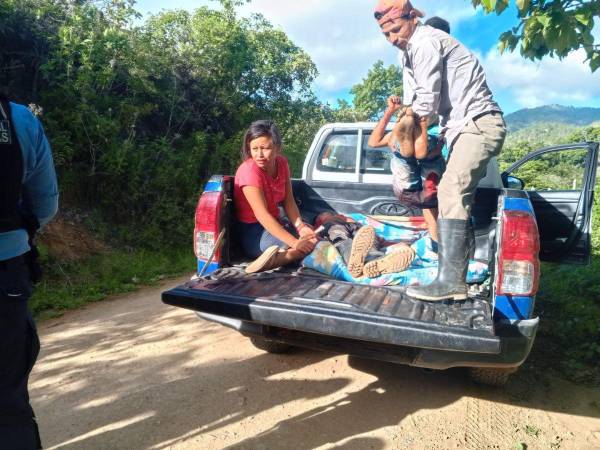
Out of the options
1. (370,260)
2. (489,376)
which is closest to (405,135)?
(370,260)

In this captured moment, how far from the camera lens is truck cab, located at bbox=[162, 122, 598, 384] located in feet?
6.66

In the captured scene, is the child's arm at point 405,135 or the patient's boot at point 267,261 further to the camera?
the child's arm at point 405,135

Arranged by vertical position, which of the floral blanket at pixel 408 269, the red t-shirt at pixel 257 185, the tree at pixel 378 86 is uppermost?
the tree at pixel 378 86

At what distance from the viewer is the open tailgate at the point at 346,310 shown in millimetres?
1951

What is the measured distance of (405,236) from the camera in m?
3.41

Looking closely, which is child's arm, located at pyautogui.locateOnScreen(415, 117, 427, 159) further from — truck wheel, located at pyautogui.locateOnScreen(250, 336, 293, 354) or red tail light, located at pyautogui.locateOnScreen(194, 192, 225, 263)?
truck wheel, located at pyautogui.locateOnScreen(250, 336, 293, 354)

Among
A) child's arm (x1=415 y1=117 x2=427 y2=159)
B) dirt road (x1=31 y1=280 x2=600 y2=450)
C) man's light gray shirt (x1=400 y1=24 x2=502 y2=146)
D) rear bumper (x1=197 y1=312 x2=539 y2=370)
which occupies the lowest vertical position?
dirt road (x1=31 y1=280 x2=600 y2=450)

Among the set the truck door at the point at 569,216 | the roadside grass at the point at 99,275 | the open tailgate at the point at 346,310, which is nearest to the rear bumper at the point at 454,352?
the open tailgate at the point at 346,310

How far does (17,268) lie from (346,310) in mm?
1386

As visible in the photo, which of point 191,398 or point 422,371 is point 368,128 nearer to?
point 422,371

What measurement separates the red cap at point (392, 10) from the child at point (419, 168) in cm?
62

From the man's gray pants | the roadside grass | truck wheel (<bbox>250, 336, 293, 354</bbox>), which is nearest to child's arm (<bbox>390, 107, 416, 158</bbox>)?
the man's gray pants

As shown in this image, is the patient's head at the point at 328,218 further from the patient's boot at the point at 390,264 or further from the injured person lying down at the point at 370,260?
the patient's boot at the point at 390,264

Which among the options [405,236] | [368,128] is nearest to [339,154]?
[368,128]
